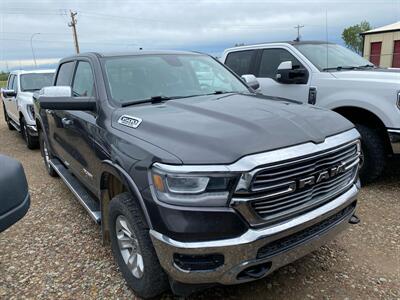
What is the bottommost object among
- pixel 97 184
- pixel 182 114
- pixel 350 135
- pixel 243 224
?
pixel 97 184

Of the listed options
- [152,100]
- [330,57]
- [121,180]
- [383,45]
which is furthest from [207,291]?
[383,45]

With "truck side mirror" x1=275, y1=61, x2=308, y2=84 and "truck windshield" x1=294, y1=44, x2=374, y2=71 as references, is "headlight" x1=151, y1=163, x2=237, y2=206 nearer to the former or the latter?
"truck side mirror" x1=275, y1=61, x2=308, y2=84

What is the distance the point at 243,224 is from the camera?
215cm

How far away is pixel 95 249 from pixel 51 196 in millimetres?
1910

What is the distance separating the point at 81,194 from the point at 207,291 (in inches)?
70.4

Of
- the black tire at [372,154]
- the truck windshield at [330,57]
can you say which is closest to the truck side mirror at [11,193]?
the black tire at [372,154]

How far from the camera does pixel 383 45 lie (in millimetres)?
23422

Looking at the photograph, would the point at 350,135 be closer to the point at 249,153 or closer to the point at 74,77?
the point at 249,153

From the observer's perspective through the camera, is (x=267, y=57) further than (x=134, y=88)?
Yes

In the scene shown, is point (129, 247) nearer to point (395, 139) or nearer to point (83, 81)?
point (83, 81)

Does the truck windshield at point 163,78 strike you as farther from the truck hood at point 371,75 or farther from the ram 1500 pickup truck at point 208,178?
the truck hood at point 371,75

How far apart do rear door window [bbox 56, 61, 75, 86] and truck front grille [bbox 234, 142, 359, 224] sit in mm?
3149

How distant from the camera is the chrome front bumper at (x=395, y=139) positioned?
14.7 ft

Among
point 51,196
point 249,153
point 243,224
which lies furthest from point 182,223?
point 51,196
